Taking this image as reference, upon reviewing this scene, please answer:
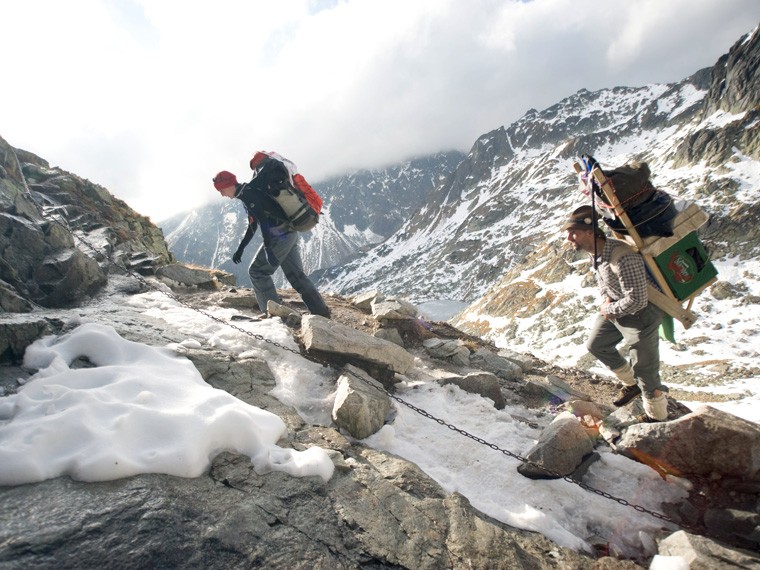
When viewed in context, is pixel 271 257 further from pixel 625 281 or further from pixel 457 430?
pixel 625 281

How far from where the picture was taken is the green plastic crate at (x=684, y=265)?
15.9ft

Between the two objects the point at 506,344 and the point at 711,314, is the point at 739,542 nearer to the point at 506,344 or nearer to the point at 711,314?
the point at 711,314

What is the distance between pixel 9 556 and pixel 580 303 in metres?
66.8

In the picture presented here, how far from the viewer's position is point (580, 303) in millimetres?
59750

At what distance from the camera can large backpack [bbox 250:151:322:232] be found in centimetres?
708

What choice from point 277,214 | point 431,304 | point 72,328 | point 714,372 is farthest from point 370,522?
point 431,304

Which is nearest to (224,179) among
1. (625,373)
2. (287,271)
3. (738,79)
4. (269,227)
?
(269,227)

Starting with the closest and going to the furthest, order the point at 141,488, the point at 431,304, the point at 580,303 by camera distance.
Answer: the point at 141,488 < the point at 580,303 < the point at 431,304

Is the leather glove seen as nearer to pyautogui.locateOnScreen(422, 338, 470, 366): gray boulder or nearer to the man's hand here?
pyautogui.locateOnScreen(422, 338, 470, 366): gray boulder

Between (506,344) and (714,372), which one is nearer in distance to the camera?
(714,372)

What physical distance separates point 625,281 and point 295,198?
5.52 metres

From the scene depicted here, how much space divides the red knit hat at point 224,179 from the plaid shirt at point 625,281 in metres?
6.58

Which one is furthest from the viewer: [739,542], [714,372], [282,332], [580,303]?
[580,303]

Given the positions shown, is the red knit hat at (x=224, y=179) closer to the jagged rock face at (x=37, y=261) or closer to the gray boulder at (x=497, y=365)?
the jagged rock face at (x=37, y=261)
